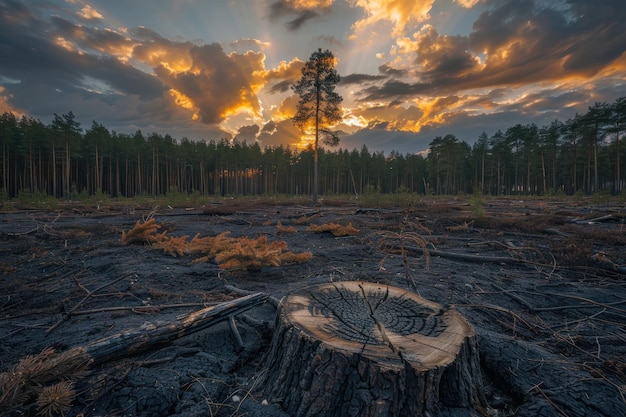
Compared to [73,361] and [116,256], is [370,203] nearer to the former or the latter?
[116,256]

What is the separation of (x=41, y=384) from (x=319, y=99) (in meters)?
24.0

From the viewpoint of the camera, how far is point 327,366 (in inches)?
65.9

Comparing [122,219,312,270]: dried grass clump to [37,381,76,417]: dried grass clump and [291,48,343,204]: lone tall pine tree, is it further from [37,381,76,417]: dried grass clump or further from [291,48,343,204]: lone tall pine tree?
[291,48,343,204]: lone tall pine tree

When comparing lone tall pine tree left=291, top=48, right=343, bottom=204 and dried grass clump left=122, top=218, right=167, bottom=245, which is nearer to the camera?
dried grass clump left=122, top=218, right=167, bottom=245

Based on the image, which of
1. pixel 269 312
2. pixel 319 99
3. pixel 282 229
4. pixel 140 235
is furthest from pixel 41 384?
pixel 319 99

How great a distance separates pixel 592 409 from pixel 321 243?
593 cm

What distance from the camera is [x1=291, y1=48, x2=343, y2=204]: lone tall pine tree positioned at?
2264 centimetres

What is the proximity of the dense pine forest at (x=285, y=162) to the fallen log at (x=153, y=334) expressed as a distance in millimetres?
23627

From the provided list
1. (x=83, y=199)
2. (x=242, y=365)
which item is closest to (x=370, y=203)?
(x=242, y=365)

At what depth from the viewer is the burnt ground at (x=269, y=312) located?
1.84 m

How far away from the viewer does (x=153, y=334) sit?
2.21 m

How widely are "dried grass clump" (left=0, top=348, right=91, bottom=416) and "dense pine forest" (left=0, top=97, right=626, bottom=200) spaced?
24687 millimetres

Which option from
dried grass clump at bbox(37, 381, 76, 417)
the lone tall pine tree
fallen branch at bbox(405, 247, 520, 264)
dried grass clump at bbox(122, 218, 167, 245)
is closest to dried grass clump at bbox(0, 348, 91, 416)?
dried grass clump at bbox(37, 381, 76, 417)

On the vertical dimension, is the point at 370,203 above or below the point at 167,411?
above
